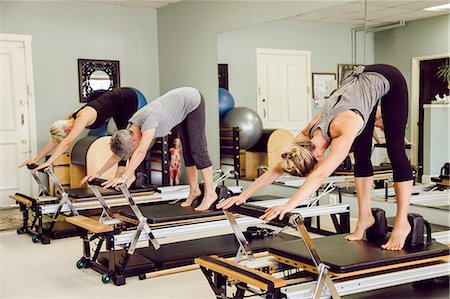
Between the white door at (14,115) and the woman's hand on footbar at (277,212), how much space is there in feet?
17.4

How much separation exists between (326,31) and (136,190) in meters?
2.53

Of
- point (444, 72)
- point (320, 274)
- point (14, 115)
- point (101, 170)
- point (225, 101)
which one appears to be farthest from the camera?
point (14, 115)

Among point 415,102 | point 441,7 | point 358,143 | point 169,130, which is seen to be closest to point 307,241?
point 358,143

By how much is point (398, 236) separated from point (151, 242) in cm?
188

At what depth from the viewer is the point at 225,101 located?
681 centimetres

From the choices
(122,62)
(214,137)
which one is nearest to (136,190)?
(214,137)

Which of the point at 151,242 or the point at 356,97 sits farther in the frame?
the point at 151,242

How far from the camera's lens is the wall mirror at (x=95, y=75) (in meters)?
7.38

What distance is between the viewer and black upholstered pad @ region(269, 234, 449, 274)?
2641 mm

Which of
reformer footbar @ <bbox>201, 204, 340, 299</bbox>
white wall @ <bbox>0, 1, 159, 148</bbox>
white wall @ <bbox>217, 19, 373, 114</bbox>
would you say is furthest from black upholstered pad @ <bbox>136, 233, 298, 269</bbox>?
white wall @ <bbox>0, 1, 159, 148</bbox>

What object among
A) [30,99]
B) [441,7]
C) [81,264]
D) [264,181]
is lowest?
[81,264]

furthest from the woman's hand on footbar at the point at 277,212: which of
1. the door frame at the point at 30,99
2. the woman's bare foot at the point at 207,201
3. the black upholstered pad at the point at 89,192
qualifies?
the door frame at the point at 30,99

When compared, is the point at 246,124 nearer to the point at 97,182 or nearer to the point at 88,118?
the point at 88,118

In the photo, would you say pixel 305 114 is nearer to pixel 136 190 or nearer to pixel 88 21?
pixel 136 190
